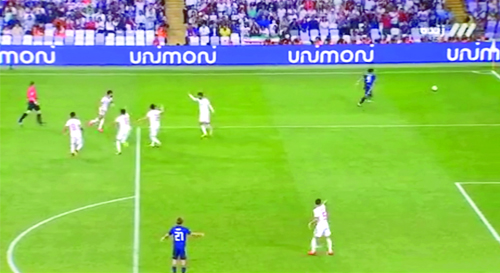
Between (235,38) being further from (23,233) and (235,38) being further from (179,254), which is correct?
(179,254)

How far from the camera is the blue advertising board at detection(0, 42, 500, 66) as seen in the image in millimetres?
57750

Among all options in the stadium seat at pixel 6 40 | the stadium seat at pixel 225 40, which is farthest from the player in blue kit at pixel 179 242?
the stadium seat at pixel 225 40

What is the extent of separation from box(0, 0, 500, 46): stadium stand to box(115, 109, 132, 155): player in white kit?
18.6 meters

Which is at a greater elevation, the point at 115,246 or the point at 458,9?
the point at 458,9

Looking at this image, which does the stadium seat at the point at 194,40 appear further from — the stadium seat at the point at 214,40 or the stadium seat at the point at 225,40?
the stadium seat at the point at 225,40

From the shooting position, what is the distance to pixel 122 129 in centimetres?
4212

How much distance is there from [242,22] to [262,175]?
24800 mm

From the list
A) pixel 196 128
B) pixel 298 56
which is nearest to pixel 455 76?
pixel 298 56

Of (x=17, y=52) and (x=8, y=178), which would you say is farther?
(x=17, y=52)

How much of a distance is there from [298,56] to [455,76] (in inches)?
309

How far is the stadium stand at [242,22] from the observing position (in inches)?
2452

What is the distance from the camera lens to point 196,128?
152 ft

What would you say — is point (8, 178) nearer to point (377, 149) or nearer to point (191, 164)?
point (191, 164)

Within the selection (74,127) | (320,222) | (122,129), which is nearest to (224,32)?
(122,129)
